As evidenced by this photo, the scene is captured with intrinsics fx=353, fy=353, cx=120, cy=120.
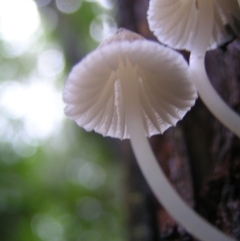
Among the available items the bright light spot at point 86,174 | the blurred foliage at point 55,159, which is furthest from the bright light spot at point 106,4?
the bright light spot at point 86,174

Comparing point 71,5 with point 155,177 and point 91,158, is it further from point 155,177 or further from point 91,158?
point 155,177

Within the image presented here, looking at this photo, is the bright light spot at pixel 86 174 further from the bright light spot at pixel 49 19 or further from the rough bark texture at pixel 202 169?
the rough bark texture at pixel 202 169

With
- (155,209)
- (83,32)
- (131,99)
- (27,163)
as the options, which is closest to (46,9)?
(83,32)

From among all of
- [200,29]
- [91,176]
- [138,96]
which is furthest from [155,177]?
[91,176]

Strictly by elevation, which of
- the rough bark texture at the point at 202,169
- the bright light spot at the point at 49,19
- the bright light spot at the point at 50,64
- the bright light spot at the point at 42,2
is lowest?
the bright light spot at the point at 50,64

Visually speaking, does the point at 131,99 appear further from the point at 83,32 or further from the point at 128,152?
the point at 83,32

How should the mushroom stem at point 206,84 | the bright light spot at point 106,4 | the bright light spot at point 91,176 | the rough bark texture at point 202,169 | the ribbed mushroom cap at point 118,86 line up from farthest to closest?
the bright light spot at point 91,176
the bright light spot at point 106,4
the rough bark texture at point 202,169
the mushroom stem at point 206,84
the ribbed mushroom cap at point 118,86

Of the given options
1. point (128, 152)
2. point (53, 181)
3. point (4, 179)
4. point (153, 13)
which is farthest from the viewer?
point (53, 181)
